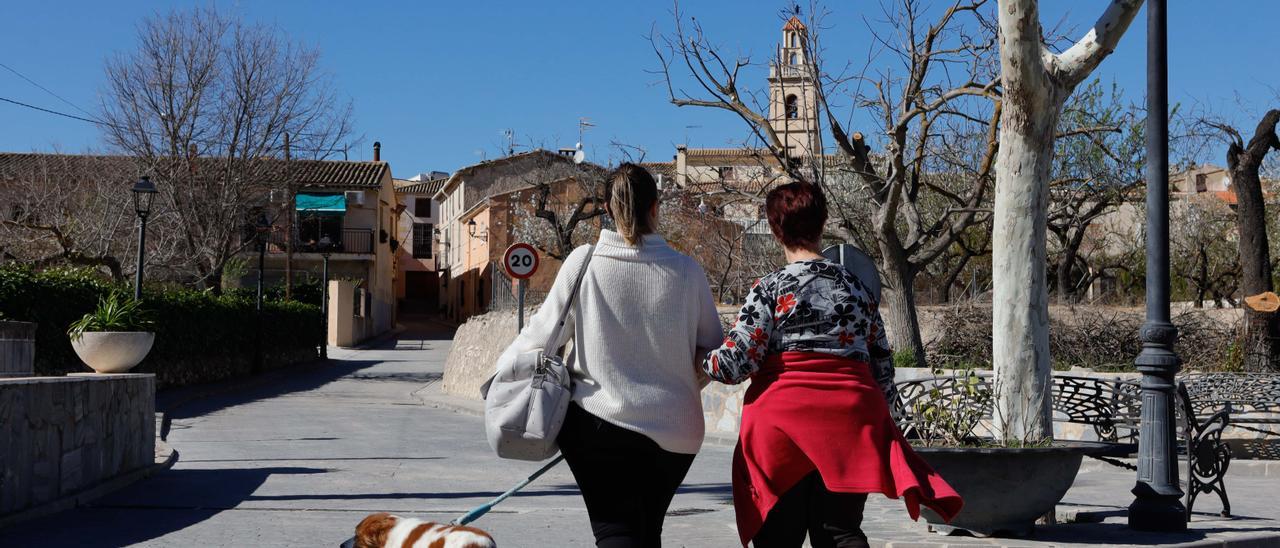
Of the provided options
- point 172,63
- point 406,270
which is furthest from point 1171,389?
point 406,270

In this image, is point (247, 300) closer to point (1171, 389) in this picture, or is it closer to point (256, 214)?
point (256, 214)

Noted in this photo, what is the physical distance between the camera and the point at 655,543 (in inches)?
147

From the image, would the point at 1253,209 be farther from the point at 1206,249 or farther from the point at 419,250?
the point at 419,250

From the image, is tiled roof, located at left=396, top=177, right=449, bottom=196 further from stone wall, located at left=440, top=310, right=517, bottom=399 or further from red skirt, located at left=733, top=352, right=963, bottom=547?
red skirt, located at left=733, top=352, right=963, bottom=547

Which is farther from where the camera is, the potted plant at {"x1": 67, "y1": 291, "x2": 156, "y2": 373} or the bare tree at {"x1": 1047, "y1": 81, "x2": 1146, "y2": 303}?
the bare tree at {"x1": 1047, "y1": 81, "x2": 1146, "y2": 303}

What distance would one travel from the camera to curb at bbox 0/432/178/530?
726 centimetres

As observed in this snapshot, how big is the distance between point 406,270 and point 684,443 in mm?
83831

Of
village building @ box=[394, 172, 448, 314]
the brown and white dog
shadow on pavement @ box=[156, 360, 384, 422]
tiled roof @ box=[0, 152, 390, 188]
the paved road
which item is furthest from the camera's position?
village building @ box=[394, 172, 448, 314]

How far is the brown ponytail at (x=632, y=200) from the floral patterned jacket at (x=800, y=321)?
1.38ft

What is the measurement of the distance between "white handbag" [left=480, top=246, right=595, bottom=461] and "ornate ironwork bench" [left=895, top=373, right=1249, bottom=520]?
3408 millimetres

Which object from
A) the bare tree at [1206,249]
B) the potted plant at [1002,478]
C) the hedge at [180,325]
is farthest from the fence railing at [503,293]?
the potted plant at [1002,478]

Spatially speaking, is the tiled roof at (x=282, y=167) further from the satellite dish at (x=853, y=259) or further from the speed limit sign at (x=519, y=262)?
the satellite dish at (x=853, y=259)

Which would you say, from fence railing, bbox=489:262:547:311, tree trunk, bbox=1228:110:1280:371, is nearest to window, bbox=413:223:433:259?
fence railing, bbox=489:262:547:311

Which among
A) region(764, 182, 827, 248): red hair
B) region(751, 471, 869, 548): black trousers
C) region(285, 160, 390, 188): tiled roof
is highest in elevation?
region(285, 160, 390, 188): tiled roof
